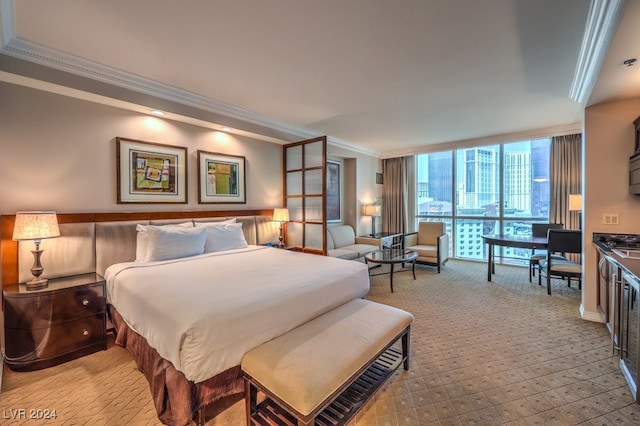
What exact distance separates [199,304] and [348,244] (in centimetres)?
427

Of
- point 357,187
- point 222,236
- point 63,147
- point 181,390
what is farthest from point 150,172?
point 357,187

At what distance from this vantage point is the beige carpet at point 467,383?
1.76m

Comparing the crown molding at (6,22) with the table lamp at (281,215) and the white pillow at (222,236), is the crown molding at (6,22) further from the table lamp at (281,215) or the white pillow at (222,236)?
the table lamp at (281,215)

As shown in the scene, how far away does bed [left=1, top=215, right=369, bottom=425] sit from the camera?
1.59 m

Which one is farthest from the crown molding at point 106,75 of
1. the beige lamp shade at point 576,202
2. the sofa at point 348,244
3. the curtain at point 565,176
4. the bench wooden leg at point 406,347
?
the curtain at point 565,176

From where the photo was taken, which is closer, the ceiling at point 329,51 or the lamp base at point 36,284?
the ceiling at point 329,51

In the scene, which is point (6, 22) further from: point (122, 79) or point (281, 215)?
point (281, 215)

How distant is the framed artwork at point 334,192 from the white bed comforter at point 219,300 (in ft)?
11.0

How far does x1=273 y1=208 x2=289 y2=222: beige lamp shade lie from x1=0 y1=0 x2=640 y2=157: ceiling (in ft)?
4.66

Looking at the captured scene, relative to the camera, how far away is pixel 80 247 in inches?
110

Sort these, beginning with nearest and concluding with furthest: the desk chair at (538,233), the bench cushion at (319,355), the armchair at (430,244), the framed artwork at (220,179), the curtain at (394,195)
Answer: the bench cushion at (319,355), the framed artwork at (220,179), the desk chair at (538,233), the armchair at (430,244), the curtain at (394,195)

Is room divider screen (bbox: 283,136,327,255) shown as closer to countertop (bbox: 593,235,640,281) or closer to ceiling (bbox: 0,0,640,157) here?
ceiling (bbox: 0,0,640,157)

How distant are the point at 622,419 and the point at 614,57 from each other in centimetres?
252

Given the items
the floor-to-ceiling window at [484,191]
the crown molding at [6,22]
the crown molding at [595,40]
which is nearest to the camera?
the crown molding at [595,40]
